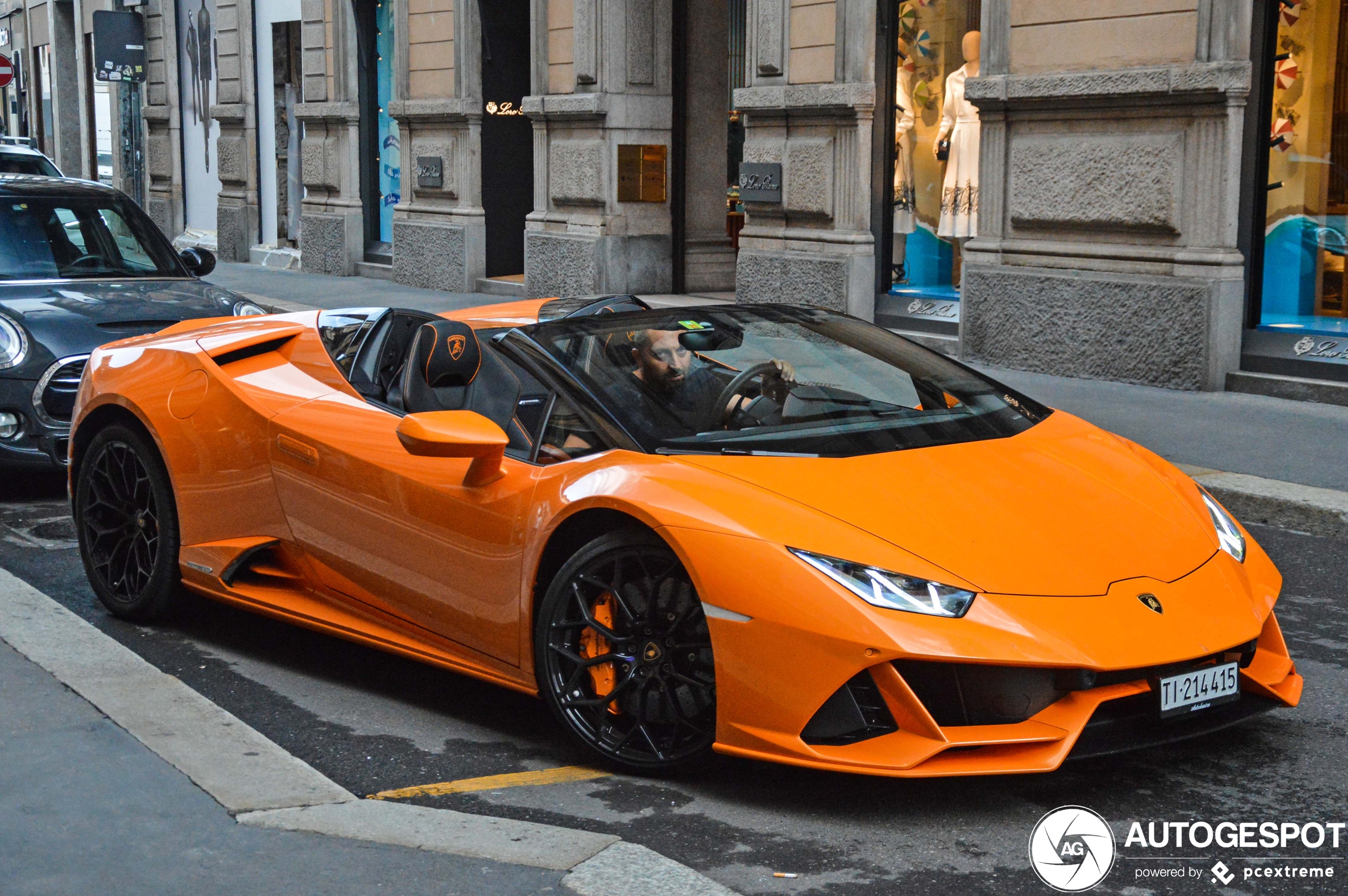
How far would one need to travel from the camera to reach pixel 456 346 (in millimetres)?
4660

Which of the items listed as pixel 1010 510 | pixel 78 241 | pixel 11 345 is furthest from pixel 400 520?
pixel 78 241

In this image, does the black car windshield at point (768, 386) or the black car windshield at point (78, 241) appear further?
the black car windshield at point (78, 241)

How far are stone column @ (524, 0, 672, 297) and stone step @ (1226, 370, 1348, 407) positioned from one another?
22.8ft

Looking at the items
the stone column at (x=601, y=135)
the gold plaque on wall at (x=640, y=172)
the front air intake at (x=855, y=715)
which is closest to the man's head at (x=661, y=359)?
the front air intake at (x=855, y=715)

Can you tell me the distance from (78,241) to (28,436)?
196cm

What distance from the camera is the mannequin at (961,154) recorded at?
1295cm

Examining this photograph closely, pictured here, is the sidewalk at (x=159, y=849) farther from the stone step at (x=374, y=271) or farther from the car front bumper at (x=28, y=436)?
the stone step at (x=374, y=271)

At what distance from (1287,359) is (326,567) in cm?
762

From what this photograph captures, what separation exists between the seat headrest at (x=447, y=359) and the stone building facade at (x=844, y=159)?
6885mm

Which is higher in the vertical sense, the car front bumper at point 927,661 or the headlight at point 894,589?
the headlight at point 894,589

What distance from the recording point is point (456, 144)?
1825 centimetres

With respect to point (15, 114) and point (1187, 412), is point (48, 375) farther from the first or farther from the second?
point (15, 114)

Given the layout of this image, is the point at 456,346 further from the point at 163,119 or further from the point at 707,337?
the point at 163,119

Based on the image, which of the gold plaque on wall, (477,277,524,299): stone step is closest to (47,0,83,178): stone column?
(477,277,524,299): stone step
